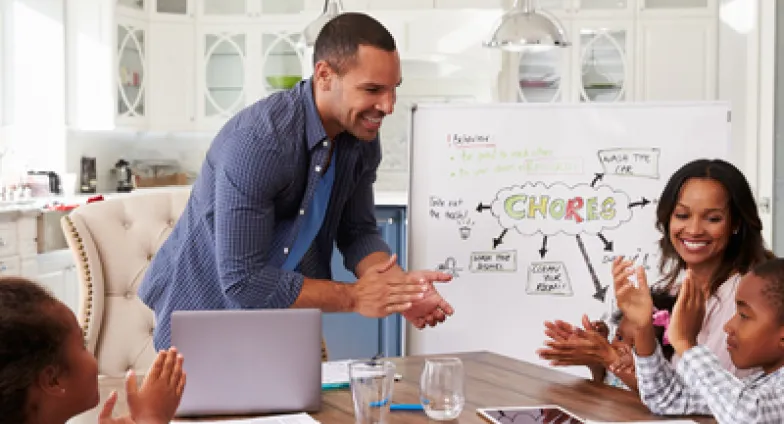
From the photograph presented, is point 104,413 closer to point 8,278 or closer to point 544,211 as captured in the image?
point 8,278

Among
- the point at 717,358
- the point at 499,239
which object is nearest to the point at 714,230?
the point at 717,358

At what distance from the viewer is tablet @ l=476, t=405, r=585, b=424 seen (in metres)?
1.55

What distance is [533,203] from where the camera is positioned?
133 inches

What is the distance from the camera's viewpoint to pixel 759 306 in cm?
156

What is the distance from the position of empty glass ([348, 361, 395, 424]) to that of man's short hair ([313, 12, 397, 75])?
26.5 inches

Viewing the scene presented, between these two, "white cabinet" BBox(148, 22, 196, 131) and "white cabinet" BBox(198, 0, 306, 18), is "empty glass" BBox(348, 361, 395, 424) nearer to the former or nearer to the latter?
"white cabinet" BBox(198, 0, 306, 18)

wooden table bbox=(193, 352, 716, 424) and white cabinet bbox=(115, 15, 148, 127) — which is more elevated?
white cabinet bbox=(115, 15, 148, 127)

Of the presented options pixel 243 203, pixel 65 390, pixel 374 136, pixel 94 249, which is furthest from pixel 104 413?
pixel 94 249

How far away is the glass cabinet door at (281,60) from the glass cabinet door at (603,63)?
1.75 m

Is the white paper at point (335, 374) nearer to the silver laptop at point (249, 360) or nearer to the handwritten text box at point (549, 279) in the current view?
the silver laptop at point (249, 360)

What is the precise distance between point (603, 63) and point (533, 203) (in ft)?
9.47

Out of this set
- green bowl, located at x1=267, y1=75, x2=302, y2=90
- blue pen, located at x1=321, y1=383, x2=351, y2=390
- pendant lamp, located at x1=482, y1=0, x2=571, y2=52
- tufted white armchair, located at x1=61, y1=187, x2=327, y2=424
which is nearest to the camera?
blue pen, located at x1=321, y1=383, x2=351, y2=390

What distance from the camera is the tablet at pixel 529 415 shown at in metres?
1.55

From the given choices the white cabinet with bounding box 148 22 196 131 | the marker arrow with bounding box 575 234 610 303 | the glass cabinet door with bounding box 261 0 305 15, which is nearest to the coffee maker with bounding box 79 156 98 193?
the white cabinet with bounding box 148 22 196 131
